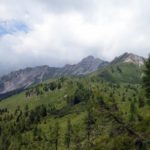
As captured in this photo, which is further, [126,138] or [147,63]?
[147,63]

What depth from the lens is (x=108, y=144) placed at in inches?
1044

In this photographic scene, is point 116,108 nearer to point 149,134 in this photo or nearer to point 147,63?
point 149,134

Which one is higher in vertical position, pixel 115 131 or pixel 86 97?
pixel 86 97

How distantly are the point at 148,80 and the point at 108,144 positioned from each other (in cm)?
2639

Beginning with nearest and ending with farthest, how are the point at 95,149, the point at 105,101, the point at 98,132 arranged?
the point at 105,101 → the point at 98,132 → the point at 95,149

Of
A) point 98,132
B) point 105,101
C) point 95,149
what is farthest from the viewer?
point 95,149

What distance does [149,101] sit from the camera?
188ft

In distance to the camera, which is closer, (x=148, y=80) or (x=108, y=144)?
(x=108, y=144)

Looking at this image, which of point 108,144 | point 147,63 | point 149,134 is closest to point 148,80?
point 147,63

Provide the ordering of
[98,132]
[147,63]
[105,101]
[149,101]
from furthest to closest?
[149,101] → [147,63] → [98,132] → [105,101]

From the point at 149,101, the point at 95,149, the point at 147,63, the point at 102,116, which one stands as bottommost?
the point at 95,149

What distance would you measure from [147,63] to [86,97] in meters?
27.6

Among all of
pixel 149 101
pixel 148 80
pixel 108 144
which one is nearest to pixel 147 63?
pixel 148 80

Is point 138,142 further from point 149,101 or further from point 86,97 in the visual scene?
point 149,101
